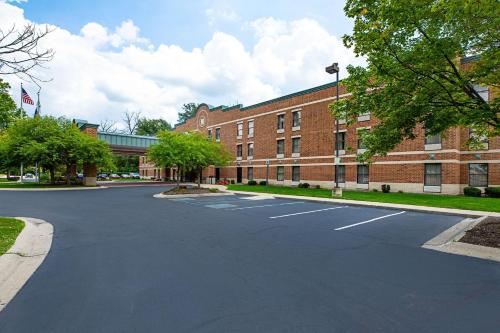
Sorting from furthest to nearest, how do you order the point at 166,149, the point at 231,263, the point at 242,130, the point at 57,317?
the point at 242,130 < the point at 166,149 < the point at 231,263 < the point at 57,317

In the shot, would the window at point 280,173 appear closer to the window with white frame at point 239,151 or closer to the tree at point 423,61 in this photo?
the window with white frame at point 239,151

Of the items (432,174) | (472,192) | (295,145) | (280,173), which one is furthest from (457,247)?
(280,173)

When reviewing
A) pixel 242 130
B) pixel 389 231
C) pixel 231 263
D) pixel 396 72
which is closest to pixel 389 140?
pixel 396 72

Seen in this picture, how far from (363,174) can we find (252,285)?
25.2 m

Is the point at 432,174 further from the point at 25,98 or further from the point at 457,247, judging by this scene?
the point at 25,98

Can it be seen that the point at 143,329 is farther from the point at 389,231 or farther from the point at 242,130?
the point at 242,130

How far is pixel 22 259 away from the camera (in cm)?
601

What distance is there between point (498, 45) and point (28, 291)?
1111 cm

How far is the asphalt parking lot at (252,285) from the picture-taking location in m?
3.61

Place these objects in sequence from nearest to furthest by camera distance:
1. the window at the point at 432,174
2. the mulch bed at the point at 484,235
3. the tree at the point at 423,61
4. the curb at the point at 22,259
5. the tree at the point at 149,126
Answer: the curb at the point at 22,259
the tree at the point at 423,61
the mulch bed at the point at 484,235
the window at the point at 432,174
the tree at the point at 149,126

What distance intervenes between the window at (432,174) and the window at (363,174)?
15.8ft

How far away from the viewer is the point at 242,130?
4047cm

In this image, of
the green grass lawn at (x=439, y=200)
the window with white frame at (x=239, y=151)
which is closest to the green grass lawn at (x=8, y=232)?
the green grass lawn at (x=439, y=200)

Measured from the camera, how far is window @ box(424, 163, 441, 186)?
A: 23.0 metres
